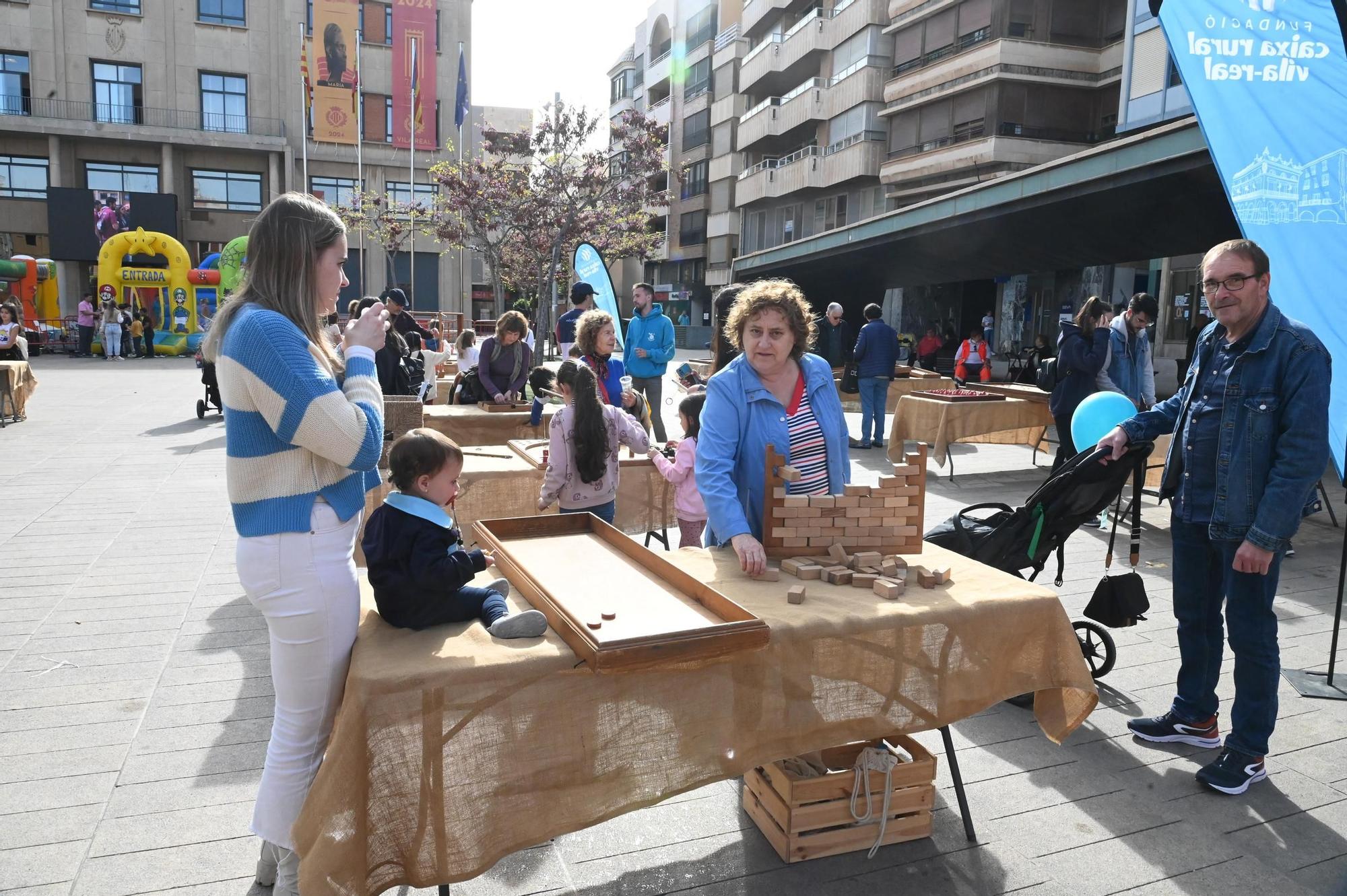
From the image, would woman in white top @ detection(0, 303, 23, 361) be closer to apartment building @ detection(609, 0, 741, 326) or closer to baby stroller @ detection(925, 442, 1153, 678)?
baby stroller @ detection(925, 442, 1153, 678)

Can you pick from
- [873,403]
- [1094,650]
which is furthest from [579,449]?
[873,403]

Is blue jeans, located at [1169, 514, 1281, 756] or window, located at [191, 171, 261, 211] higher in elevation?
window, located at [191, 171, 261, 211]

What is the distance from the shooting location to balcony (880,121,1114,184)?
28.5m

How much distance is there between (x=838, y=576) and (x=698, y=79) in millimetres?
53909

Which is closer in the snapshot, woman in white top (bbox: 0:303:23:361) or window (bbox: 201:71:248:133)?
woman in white top (bbox: 0:303:23:361)

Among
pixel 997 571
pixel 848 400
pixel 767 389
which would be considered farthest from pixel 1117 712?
pixel 848 400

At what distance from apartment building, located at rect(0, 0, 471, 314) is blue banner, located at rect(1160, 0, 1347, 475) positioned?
36319mm

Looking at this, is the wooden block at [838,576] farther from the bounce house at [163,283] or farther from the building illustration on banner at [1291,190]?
the bounce house at [163,283]

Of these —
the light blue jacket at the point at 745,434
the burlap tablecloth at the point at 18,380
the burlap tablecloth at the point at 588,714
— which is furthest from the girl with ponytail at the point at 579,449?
the burlap tablecloth at the point at 18,380

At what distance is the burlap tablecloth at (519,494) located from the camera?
551cm

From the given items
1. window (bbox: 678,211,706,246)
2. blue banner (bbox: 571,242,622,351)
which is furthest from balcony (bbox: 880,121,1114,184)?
window (bbox: 678,211,706,246)

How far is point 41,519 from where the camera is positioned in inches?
291

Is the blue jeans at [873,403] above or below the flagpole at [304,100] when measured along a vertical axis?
below

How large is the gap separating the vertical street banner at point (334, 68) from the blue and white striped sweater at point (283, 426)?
133 feet
